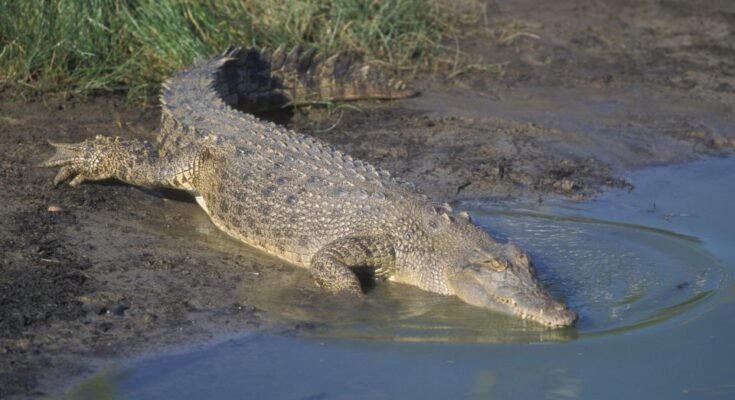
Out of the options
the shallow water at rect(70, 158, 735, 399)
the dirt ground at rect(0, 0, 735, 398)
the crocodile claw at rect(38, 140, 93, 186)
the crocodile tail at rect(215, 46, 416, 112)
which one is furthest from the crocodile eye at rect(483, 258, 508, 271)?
the crocodile tail at rect(215, 46, 416, 112)

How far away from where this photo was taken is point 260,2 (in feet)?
32.0

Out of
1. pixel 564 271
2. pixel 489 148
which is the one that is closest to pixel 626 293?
pixel 564 271

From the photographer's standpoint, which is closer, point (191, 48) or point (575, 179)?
point (575, 179)

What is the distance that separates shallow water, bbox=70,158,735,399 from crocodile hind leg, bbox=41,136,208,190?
1204 millimetres

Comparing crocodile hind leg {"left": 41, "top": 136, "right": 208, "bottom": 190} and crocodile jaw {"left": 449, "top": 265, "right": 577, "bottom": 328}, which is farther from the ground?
crocodile hind leg {"left": 41, "top": 136, "right": 208, "bottom": 190}

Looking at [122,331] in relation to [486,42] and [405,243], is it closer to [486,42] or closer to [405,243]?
[405,243]

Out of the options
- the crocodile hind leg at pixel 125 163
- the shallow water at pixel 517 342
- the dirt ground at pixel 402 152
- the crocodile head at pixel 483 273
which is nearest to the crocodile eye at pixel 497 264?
the crocodile head at pixel 483 273

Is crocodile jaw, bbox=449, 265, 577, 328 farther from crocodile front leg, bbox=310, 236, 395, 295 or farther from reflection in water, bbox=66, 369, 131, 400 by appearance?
reflection in water, bbox=66, 369, 131, 400

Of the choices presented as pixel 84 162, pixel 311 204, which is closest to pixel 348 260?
pixel 311 204

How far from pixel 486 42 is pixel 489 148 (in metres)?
2.52

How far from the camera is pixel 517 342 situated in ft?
18.4

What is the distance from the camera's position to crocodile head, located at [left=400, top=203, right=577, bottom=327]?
5.87 meters

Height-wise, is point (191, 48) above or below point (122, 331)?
above

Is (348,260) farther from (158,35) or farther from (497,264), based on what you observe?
(158,35)
